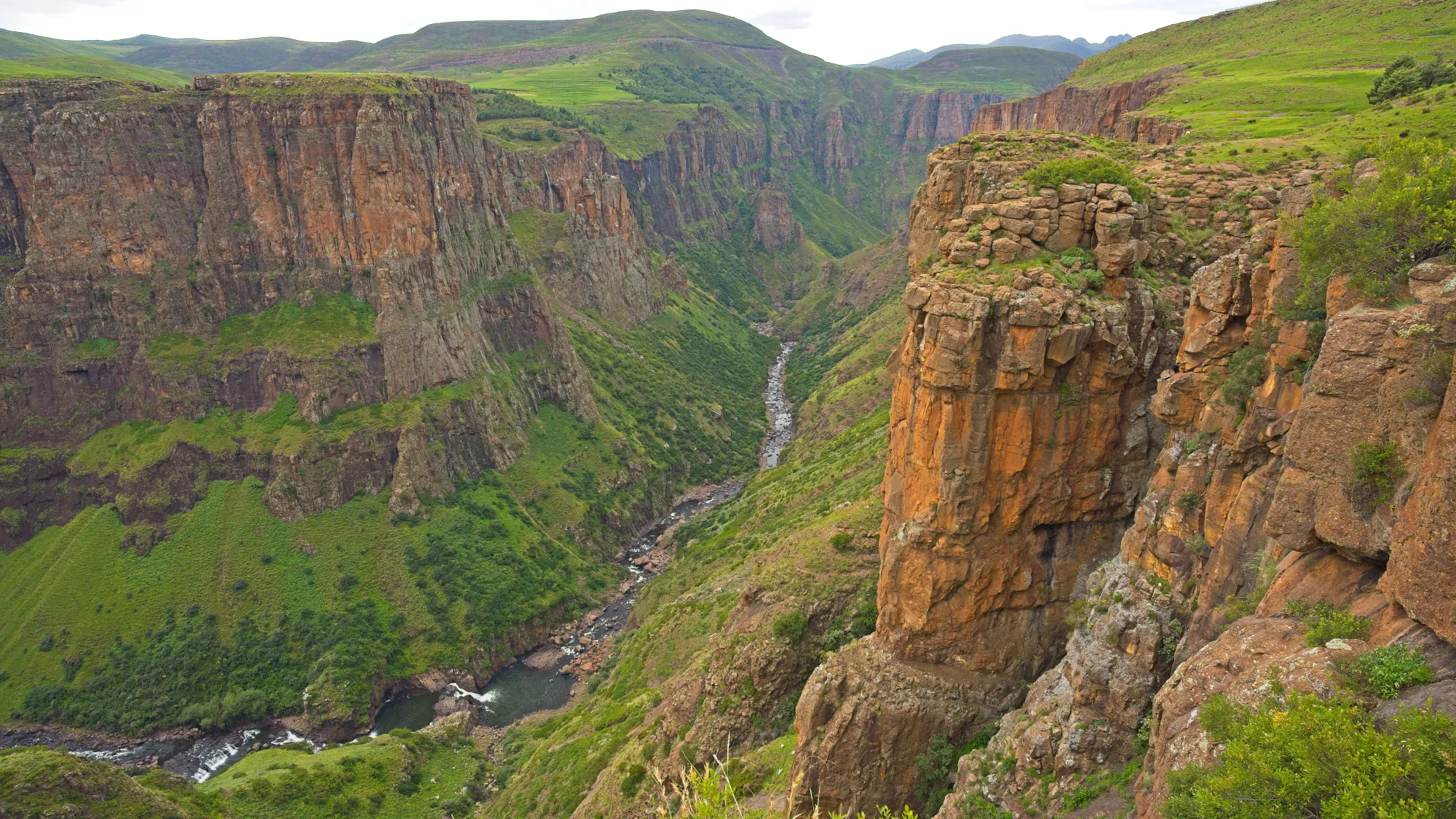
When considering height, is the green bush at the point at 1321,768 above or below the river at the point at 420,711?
above

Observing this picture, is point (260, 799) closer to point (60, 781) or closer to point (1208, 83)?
point (60, 781)

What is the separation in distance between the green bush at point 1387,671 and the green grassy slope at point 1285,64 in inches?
1434

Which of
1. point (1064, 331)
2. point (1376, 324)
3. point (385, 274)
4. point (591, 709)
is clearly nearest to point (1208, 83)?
point (1064, 331)

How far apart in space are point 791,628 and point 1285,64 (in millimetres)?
88788

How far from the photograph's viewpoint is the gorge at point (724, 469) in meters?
19.7

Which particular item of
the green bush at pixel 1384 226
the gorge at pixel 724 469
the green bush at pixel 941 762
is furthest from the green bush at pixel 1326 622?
the green bush at pixel 941 762

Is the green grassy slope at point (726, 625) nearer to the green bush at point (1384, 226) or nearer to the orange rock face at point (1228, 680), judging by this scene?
the orange rock face at point (1228, 680)

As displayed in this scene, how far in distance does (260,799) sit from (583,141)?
163144 mm

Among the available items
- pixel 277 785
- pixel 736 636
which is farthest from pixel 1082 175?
pixel 277 785

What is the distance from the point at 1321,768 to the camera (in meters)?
14.8

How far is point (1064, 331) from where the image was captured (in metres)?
30.5

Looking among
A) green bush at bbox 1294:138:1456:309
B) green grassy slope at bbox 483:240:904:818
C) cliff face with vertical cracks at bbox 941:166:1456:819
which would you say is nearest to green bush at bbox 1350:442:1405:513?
cliff face with vertical cracks at bbox 941:166:1456:819

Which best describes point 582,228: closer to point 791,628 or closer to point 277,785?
point 277,785

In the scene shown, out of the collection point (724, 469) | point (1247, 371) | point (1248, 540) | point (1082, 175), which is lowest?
point (724, 469)
